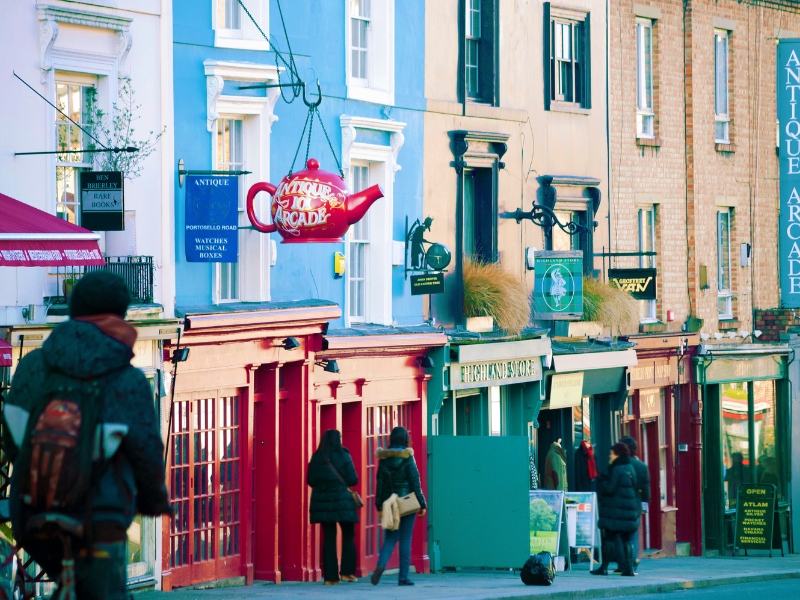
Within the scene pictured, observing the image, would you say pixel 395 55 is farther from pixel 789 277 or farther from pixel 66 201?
pixel 789 277

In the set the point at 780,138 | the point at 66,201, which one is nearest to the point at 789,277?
the point at 780,138

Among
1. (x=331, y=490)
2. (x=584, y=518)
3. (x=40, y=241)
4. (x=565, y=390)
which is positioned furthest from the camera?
(x=565, y=390)

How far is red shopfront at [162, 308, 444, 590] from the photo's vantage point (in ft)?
58.2

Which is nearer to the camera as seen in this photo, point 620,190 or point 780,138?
point 620,190

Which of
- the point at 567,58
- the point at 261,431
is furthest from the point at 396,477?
the point at 567,58

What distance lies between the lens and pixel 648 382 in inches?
1125

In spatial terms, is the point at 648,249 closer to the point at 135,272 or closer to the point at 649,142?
the point at 649,142

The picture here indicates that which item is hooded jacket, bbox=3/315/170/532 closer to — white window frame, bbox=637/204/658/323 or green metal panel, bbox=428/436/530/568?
green metal panel, bbox=428/436/530/568

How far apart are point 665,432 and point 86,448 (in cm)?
2340

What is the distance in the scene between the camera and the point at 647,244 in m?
28.8

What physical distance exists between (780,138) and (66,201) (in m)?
18.6

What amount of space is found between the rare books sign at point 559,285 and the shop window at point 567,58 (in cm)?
254

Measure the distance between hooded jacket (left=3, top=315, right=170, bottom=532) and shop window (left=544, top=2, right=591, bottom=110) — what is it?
1936 centimetres

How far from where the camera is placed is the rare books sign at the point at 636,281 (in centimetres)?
2697
